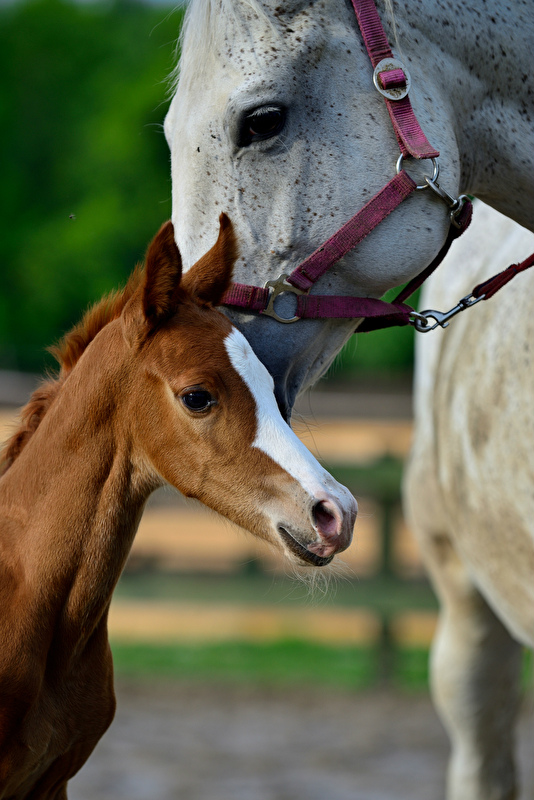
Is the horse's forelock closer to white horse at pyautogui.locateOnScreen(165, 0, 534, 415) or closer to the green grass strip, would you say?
white horse at pyautogui.locateOnScreen(165, 0, 534, 415)

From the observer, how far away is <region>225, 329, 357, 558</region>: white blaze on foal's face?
1340mm

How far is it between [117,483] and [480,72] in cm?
109

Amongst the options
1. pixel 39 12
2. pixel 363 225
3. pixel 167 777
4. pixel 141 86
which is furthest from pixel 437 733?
pixel 39 12

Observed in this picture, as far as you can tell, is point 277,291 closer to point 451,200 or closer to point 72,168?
point 451,200

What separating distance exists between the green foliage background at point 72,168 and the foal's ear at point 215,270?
13510 mm

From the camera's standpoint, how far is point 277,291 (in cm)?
172

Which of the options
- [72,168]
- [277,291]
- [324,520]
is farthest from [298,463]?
[72,168]

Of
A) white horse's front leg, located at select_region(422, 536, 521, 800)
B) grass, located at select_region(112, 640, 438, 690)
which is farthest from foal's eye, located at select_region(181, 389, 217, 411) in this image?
grass, located at select_region(112, 640, 438, 690)

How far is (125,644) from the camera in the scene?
6035 millimetres

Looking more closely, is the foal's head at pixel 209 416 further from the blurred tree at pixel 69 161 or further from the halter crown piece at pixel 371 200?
the blurred tree at pixel 69 161

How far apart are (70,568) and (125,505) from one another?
0.44ft

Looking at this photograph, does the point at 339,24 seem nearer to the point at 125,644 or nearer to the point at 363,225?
the point at 363,225

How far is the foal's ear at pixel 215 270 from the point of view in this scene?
1507mm

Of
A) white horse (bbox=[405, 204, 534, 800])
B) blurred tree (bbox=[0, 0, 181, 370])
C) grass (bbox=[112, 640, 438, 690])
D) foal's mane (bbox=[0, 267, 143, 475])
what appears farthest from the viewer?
blurred tree (bbox=[0, 0, 181, 370])
